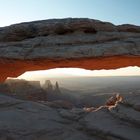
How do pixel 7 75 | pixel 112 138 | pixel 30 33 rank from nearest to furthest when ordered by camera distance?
pixel 112 138 → pixel 30 33 → pixel 7 75

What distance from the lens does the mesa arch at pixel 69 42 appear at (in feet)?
50.7

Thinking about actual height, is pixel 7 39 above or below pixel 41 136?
above

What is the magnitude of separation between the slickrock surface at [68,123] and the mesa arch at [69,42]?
2.44 meters

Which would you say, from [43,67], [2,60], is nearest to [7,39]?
[2,60]

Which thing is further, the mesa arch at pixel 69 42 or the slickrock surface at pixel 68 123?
the mesa arch at pixel 69 42

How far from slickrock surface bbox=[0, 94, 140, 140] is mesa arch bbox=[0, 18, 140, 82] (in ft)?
8.01

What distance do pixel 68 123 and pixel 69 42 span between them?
4212 mm

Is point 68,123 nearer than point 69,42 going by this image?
Yes

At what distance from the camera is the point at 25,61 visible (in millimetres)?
16297

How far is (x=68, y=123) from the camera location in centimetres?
1391

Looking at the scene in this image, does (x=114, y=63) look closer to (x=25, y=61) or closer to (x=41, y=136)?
(x=25, y=61)

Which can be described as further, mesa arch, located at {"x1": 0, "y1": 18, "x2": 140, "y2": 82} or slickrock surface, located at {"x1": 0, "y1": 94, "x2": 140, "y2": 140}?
mesa arch, located at {"x1": 0, "y1": 18, "x2": 140, "y2": 82}

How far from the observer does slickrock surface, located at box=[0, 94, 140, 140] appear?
42.0 feet

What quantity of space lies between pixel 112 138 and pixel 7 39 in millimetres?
8015
